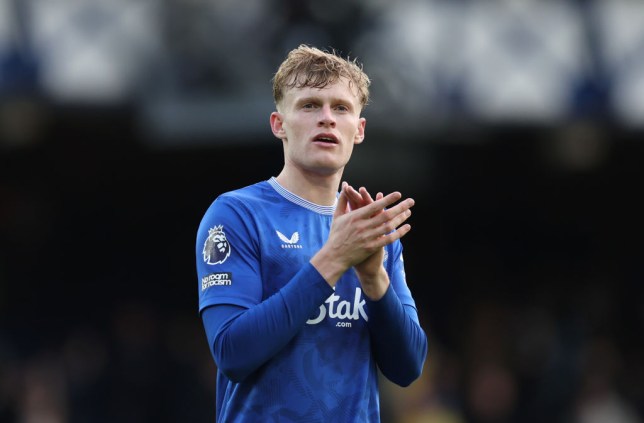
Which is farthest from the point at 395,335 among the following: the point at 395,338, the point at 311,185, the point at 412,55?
the point at 412,55

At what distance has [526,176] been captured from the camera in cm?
1842

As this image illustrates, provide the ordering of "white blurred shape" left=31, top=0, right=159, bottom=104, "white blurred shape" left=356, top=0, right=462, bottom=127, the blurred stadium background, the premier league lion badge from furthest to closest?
1. the blurred stadium background
2. "white blurred shape" left=356, top=0, right=462, bottom=127
3. "white blurred shape" left=31, top=0, right=159, bottom=104
4. the premier league lion badge

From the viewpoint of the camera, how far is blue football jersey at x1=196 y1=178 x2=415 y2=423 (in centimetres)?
418

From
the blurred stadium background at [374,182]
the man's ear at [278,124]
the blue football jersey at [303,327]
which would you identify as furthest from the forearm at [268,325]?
the blurred stadium background at [374,182]

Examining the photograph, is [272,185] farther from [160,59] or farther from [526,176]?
[526,176]

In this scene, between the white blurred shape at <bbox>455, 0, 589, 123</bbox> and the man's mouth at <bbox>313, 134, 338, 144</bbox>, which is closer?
the man's mouth at <bbox>313, 134, 338, 144</bbox>

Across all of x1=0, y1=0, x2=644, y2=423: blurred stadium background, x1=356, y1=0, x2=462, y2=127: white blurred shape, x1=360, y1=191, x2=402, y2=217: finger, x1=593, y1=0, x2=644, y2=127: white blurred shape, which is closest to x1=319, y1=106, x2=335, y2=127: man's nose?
x1=360, y1=191, x2=402, y2=217: finger

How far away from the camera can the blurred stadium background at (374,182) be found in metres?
13.1

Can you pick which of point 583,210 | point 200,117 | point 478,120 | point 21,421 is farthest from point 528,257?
point 21,421

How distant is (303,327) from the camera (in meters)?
4.22

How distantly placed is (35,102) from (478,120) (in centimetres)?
493

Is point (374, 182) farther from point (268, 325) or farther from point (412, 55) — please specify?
point (268, 325)

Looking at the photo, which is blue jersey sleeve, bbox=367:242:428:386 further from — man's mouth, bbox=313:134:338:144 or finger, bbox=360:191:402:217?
man's mouth, bbox=313:134:338:144

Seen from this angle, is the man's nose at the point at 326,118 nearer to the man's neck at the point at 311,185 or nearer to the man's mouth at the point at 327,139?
the man's mouth at the point at 327,139
